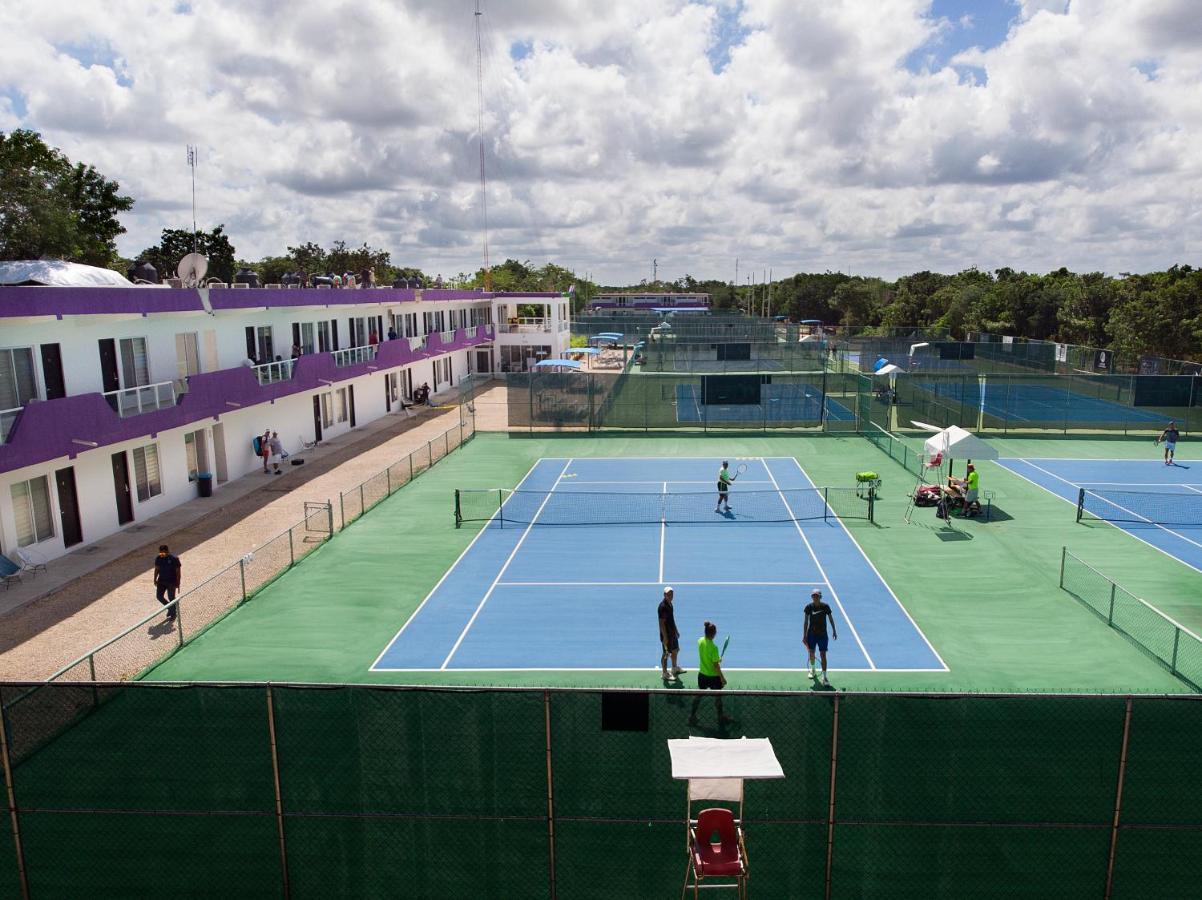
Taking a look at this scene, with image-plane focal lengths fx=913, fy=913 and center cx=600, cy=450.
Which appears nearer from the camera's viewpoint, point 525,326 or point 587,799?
point 587,799

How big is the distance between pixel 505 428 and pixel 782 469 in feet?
47.4

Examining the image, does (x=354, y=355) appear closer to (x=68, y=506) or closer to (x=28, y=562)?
(x=68, y=506)

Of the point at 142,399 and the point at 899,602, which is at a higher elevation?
the point at 142,399

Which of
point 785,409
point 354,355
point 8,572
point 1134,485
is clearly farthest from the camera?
point 785,409

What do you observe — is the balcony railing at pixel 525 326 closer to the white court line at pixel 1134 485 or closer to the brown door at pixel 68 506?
the white court line at pixel 1134 485

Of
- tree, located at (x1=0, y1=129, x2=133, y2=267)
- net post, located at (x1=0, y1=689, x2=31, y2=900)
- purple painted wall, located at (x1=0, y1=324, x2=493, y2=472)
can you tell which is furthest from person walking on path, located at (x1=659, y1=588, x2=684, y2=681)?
tree, located at (x1=0, y1=129, x2=133, y2=267)

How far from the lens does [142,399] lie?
82.9ft

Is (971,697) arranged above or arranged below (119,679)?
above

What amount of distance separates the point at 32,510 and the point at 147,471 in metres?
4.91

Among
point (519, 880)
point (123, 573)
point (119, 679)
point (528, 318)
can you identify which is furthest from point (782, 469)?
point (528, 318)

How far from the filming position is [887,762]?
877 centimetres

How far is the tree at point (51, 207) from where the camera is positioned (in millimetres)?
45094

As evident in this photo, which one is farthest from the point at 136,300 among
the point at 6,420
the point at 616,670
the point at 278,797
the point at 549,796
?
the point at 549,796

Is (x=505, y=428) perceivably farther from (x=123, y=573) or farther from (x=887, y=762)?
(x=887, y=762)
